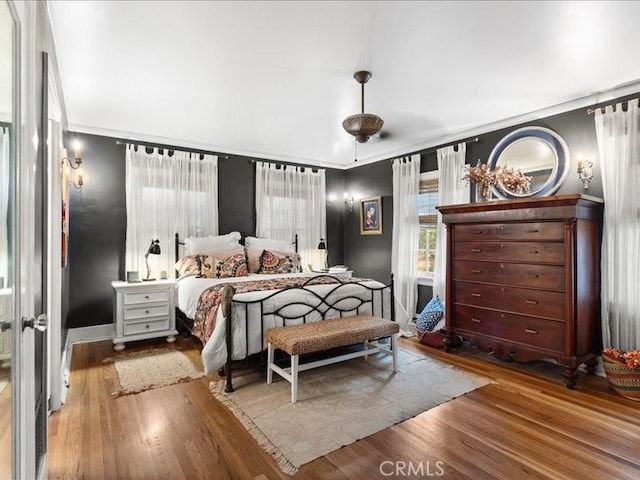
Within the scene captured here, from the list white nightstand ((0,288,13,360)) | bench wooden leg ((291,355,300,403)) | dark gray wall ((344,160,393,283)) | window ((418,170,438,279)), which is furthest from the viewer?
Result: dark gray wall ((344,160,393,283))

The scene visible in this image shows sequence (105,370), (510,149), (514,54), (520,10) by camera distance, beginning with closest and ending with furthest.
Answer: (520,10) < (514,54) < (105,370) < (510,149)

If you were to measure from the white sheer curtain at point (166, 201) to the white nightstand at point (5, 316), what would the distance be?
3438 mm

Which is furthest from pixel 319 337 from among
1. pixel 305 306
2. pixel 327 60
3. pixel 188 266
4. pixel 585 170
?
pixel 585 170

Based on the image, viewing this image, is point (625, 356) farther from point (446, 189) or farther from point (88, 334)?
point (88, 334)

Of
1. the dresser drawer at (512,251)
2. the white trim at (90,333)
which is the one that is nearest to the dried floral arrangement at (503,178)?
the dresser drawer at (512,251)

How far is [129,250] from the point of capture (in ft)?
→ 14.2

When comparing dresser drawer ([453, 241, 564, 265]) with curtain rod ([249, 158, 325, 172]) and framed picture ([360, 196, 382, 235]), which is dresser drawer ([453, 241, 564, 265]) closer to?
framed picture ([360, 196, 382, 235])

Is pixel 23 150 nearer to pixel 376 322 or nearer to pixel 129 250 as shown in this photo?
pixel 376 322

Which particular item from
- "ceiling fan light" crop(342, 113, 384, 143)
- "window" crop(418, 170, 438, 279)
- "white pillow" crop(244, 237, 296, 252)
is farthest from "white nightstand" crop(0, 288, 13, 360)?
"window" crop(418, 170, 438, 279)

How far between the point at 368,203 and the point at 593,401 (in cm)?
381

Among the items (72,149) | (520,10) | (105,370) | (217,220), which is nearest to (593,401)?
(520,10)

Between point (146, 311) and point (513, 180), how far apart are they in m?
4.19

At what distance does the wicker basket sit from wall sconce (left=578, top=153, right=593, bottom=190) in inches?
61.2

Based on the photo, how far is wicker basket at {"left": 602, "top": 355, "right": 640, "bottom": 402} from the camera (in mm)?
2711
